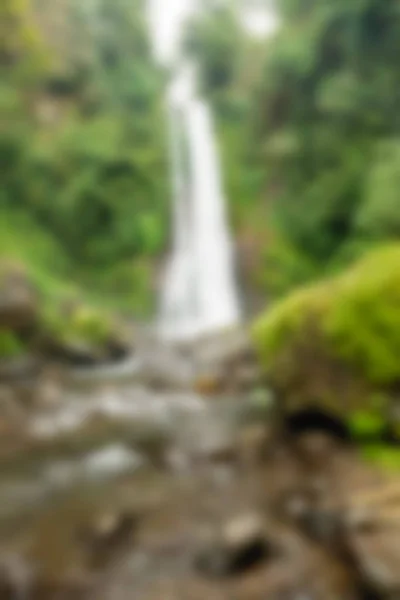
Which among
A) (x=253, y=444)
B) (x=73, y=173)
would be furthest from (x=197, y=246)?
(x=253, y=444)

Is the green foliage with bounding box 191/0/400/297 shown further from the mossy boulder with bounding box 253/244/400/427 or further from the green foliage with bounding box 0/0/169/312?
the mossy boulder with bounding box 253/244/400/427

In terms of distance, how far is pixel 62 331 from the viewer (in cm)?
→ 1420

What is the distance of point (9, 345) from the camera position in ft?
43.3

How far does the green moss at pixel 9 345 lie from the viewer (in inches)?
512

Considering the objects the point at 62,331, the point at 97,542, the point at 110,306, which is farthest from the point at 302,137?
the point at 97,542

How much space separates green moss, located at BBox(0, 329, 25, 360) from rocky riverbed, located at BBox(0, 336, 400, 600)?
9.26 ft

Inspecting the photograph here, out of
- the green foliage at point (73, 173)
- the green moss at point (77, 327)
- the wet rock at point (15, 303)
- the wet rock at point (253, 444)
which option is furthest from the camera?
the green foliage at point (73, 173)

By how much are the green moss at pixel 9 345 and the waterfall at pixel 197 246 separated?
4.69 meters

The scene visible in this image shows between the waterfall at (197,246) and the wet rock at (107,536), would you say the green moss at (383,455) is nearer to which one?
the wet rock at (107,536)

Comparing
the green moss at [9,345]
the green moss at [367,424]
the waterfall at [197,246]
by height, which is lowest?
the green moss at [367,424]

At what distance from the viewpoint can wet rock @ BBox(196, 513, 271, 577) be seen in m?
5.29

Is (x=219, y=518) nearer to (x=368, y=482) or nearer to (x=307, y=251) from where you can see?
(x=368, y=482)

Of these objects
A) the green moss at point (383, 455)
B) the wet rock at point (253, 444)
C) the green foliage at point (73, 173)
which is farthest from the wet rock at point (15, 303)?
the green moss at point (383, 455)

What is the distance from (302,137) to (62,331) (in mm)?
10663
